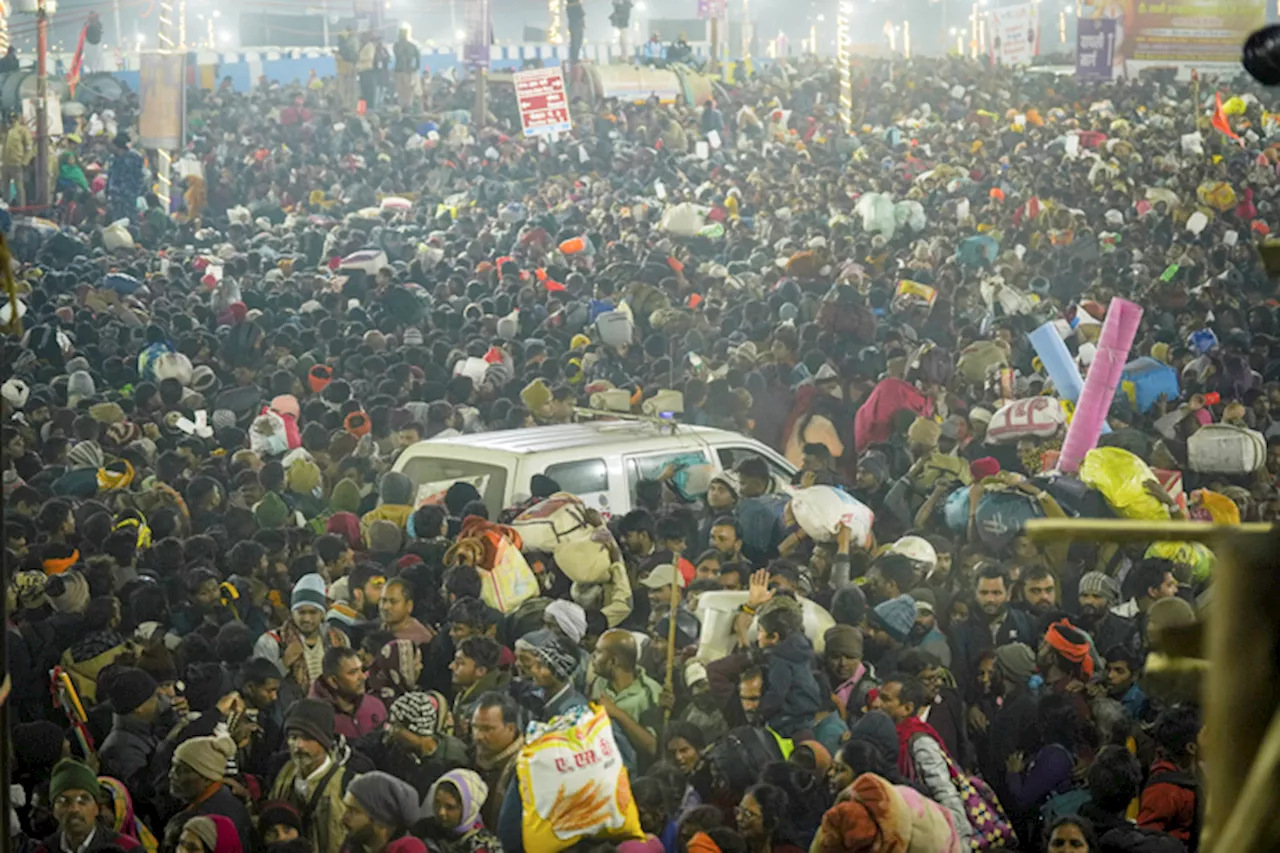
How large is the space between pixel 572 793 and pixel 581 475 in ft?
13.4

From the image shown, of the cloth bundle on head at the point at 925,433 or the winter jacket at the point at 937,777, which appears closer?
the winter jacket at the point at 937,777

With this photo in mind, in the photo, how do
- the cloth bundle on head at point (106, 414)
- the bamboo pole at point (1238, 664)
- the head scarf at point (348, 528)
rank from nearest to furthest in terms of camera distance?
1. the bamboo pole at point (1238, 664)
2. the head scarf at point (348, 528)
3. the cloth bundle on head at point (106, 414)

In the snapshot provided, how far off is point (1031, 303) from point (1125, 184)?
6.98 m

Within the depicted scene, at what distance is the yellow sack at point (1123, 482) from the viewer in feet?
27.8

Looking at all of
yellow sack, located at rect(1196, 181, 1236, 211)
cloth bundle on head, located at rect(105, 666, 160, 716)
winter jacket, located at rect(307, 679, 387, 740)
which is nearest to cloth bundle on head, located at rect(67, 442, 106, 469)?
cloth bundle on head, located at rect(105, 666, 160, 716)

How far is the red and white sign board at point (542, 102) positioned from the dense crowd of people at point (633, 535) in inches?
163

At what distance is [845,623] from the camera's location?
677 centimetres

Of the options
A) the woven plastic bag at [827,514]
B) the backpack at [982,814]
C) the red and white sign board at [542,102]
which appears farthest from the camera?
the red and white sign board at [542,102]

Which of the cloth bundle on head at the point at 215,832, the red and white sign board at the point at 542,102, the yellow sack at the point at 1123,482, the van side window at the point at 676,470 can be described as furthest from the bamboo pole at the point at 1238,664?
the red and white sign board at the point at 542,102

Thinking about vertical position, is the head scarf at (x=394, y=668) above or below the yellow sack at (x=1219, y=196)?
below

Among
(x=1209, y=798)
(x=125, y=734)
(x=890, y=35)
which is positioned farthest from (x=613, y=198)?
(x=890, y=35)

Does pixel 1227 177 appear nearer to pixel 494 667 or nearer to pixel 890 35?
pixel 494 667

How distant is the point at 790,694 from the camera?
20.2 feet

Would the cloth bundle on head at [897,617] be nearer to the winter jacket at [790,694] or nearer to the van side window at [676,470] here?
the winter jacket at [790,694]
